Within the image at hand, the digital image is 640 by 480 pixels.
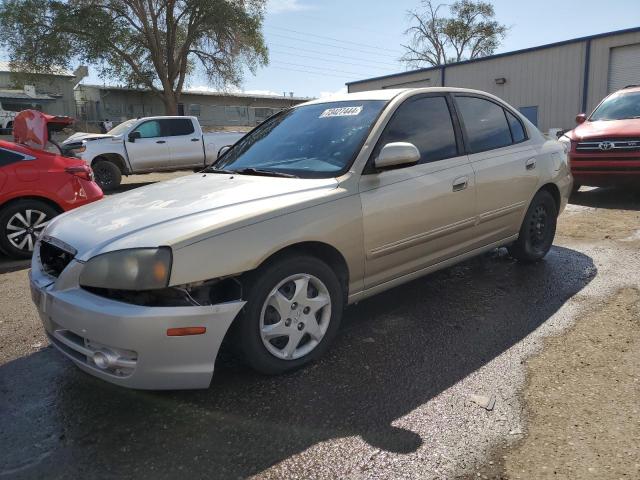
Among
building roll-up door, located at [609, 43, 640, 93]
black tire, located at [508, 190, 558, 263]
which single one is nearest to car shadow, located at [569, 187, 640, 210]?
black tire, located at [508, 190, 558, 263]

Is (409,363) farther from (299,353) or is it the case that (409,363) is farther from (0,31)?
(0,31)

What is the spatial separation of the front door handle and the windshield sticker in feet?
2.89

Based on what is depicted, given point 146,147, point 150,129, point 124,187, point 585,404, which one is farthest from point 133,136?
point 585,404

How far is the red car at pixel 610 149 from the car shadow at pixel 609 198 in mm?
291

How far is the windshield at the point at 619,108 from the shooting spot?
336 inches

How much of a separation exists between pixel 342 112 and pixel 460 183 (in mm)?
1015

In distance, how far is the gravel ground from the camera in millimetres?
2207

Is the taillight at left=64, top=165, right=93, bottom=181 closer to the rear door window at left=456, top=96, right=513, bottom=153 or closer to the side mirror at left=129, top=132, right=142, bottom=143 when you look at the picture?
the rear door window at left=456, top=96, right=513, bottom=153

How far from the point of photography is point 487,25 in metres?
47.8

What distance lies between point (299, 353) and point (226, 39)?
32850 millimetres

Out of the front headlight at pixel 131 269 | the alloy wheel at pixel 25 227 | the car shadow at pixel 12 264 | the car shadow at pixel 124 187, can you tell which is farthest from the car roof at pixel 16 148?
the car shadow at pixel 124 187

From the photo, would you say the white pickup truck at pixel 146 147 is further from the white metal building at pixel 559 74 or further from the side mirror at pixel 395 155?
the white metal building at pixel 559 74

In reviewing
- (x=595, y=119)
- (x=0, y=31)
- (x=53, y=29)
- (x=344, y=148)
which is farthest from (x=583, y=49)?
(x=0, y=31)

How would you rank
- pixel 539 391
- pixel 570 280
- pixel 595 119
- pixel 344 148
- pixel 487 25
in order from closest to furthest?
pixel 539 391 → pixel 344 148 → pixel 570 280 → pixel 595 119 → pixel 487 25
